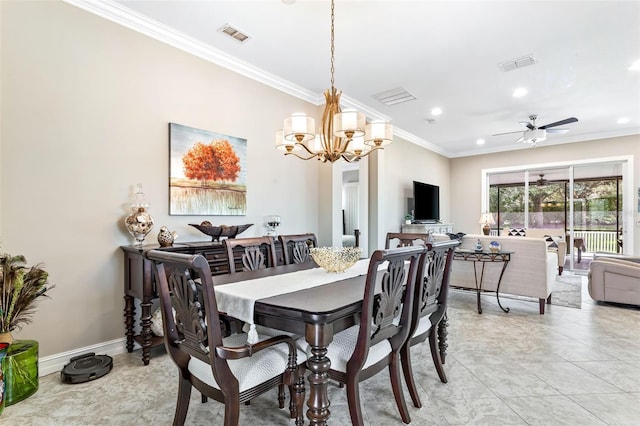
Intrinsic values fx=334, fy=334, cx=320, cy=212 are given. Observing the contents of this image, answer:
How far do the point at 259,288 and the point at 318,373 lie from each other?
0.57 metres

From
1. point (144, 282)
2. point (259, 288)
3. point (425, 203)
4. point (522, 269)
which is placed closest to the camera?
point (259, 288)

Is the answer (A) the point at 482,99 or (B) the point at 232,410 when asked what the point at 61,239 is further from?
(A) the point at 482,99

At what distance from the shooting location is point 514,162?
7.88 meters

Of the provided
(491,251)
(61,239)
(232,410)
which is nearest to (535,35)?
(491,251)

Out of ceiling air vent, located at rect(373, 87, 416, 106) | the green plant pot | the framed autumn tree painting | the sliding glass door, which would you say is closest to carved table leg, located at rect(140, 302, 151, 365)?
the green plant pot

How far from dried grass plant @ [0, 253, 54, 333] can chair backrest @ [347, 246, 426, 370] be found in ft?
6.93

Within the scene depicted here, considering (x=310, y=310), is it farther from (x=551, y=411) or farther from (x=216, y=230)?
(x=216, y=230)

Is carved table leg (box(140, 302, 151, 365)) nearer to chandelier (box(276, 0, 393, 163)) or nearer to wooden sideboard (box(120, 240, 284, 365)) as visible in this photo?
wooden sideboard (box(120, 240, 284, 365))

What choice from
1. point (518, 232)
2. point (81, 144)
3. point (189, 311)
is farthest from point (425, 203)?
point (189, 311)

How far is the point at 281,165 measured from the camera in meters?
4.31

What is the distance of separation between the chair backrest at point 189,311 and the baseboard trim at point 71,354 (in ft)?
5.21

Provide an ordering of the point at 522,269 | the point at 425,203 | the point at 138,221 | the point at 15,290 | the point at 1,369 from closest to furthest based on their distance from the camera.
Answer: the point at 1,369, the point at 15,290, the point at 138,221, the point at 522,269, the point at 425,203

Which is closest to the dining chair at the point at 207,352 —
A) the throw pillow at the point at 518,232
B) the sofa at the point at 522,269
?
the sofa at the point at 522,269

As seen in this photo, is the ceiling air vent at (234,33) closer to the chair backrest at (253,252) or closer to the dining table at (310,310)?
the chair backrest at (253,252)
